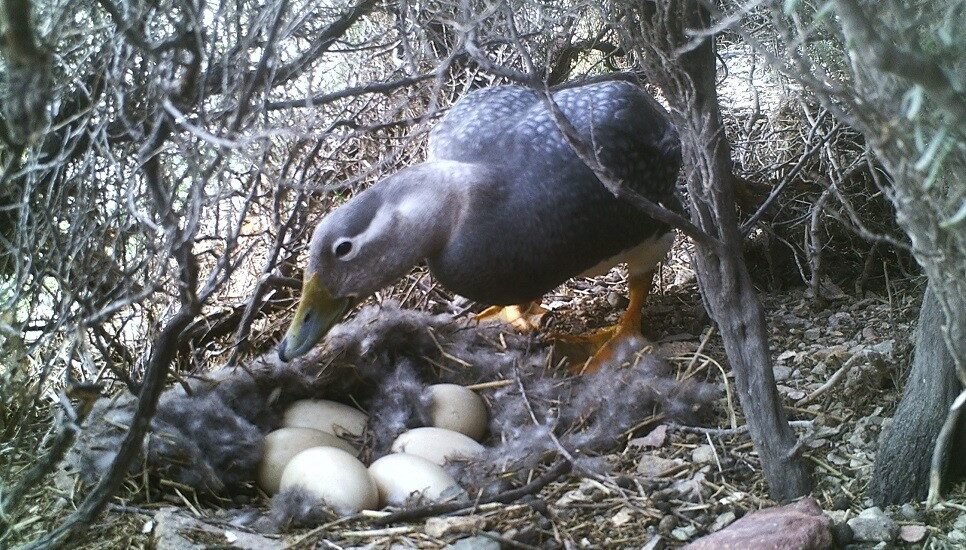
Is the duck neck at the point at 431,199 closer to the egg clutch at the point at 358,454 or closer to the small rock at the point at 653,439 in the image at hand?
the egg clutch at the point at 358,454

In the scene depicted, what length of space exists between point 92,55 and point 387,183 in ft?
2.77

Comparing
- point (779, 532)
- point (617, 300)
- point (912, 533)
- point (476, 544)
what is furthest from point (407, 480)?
point (617, 300)

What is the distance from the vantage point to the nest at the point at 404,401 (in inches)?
82.1

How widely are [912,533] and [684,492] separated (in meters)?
0.50

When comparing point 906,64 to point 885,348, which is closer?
point 906,64

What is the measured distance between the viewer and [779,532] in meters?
1.63

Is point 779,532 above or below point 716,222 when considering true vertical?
below

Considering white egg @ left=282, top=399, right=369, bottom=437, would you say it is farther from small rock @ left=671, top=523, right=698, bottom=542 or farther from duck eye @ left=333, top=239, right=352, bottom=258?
small rock @ left=671, top=523, right=698, bottom=542

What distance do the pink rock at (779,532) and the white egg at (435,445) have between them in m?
0.70

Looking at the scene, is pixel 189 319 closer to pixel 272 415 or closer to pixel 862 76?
pixel 272 415

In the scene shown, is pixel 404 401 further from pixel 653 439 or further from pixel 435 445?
pixel 653 439

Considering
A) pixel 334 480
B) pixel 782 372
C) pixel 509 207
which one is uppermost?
pixel 509 207

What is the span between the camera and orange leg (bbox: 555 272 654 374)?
2.91 metres

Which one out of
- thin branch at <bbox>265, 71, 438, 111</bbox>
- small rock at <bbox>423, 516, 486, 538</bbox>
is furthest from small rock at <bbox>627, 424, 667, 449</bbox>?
thin branch at <bbox>265, 71, 438, 111</bbox>
